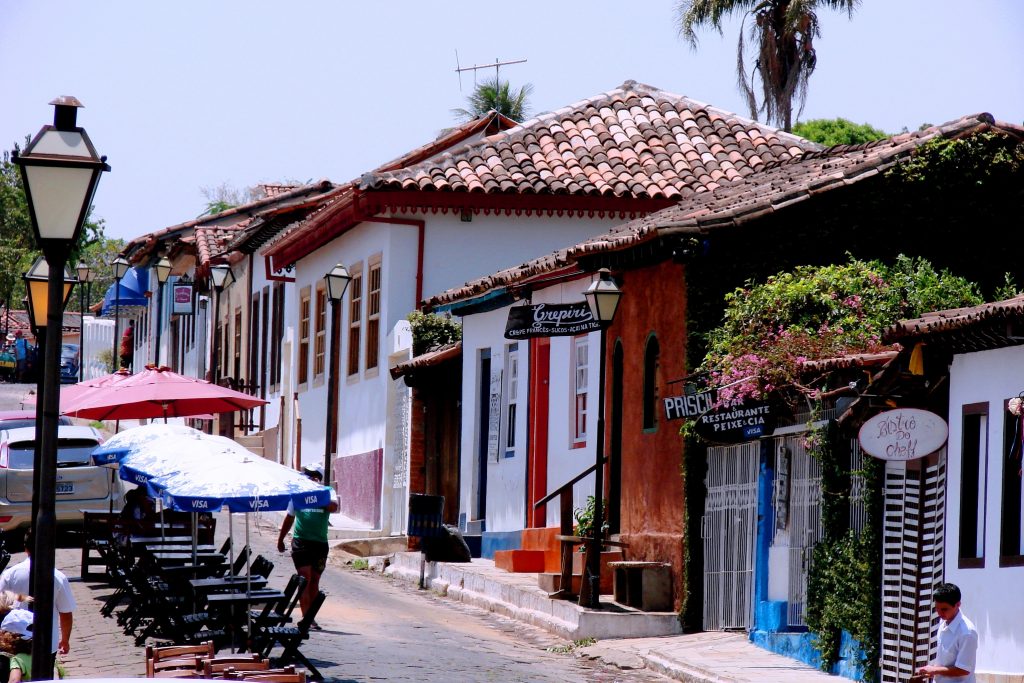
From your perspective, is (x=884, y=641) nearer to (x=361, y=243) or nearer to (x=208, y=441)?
(x=208, y=441)

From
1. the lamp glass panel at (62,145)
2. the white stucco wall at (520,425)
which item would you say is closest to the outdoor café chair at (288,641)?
the lamp glass panel at (62,145)

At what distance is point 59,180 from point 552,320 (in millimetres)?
9954

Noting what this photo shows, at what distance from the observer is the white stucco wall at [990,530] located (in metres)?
11.8

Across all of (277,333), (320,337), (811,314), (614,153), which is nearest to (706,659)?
(811,314)

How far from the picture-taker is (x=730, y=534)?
16.2m

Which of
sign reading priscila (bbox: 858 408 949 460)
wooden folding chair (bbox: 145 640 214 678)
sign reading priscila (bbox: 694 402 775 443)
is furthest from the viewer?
sign reading priscila (bbox: 694 402 775 443)

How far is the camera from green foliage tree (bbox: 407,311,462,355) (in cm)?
2555

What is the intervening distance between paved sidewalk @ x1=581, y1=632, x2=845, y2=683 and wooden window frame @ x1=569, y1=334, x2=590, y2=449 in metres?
4.17

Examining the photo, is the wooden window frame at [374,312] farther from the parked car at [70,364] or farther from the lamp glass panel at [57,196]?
the parked car at [70,364]

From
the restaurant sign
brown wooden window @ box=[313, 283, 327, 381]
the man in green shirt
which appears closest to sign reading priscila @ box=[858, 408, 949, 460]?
the man in green shirt

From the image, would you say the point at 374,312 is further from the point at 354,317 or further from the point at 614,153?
the point at 614,153

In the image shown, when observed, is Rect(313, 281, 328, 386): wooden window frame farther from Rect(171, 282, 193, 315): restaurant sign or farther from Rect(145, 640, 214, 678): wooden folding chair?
Rect(145, 640, 214, 678): wooden folding chair

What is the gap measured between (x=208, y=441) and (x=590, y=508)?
5.70 m

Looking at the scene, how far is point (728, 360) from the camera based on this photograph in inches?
618
